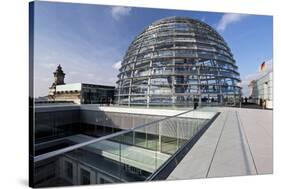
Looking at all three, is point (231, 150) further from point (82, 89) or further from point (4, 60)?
point (82, 89)

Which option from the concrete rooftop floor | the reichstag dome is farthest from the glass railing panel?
the reichstag dome

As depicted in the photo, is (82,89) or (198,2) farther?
(82,89)

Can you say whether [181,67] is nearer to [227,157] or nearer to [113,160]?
[227,157]

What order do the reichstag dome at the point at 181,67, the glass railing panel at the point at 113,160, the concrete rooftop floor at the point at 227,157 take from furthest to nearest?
the reichstag dome at the point at 181,67 < the concrete rooftop floor at the point at 227,157 < the glass railing panel at the point at 113,160

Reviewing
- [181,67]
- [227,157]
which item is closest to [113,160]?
[227,157]

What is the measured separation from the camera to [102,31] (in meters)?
7.45

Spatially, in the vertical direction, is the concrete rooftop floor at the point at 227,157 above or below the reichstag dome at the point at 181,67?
below

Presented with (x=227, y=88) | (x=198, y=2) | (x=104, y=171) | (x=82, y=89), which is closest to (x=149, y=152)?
(x=104, y=171)

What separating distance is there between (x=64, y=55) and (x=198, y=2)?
437 centimetres

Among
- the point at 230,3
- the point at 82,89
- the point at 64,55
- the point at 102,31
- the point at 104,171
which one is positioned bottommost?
the point at 104,171

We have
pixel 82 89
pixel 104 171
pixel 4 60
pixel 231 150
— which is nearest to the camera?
pixel 104 171

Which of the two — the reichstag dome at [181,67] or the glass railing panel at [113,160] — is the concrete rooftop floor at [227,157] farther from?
the reichstag dome at [181,67]

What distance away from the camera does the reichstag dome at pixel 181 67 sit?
10.3 meters

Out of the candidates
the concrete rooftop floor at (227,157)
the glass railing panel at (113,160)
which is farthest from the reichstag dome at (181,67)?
the glass railing panel at (113,160)
